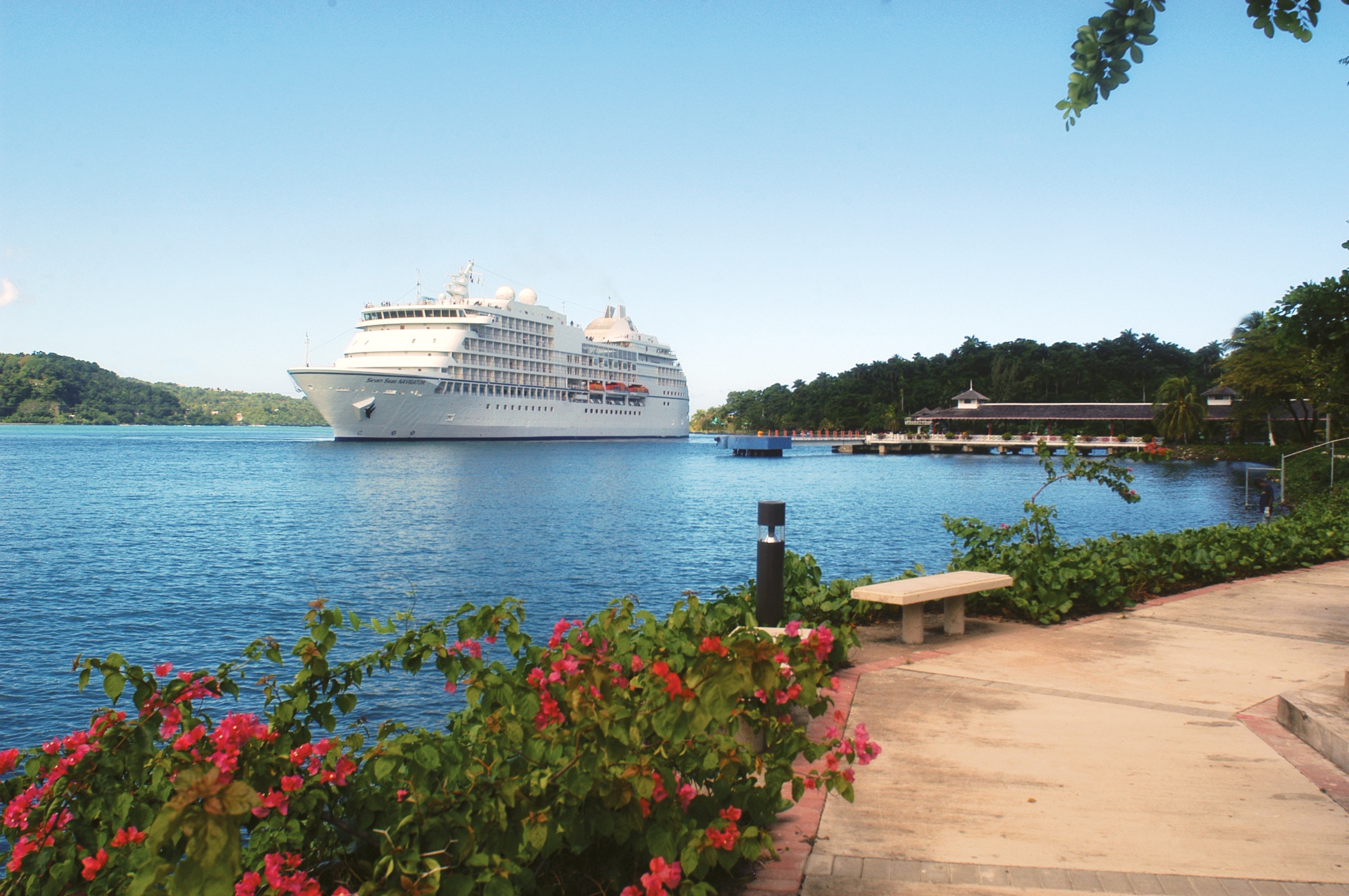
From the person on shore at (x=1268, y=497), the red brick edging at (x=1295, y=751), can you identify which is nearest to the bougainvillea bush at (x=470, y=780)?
the red brick edging at (x=1295, y=751)

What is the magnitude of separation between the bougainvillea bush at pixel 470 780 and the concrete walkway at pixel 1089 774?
65 centimetres

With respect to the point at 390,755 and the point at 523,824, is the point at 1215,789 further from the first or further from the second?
the point at 390,755

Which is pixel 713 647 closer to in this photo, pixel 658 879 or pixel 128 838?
pixel 658 879

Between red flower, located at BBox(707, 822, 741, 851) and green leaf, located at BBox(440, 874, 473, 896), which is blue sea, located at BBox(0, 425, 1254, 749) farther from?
red flower, located at BBox(707, 822, 741, 851)

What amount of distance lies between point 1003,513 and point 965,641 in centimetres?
2517

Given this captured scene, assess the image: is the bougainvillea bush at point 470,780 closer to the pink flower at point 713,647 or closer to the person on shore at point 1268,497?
the pink flower at point 713,647

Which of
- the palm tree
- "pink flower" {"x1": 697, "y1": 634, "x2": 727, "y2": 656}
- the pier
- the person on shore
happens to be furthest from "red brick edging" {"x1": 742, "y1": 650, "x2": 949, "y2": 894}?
the pier

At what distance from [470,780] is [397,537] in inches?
830

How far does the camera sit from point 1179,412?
2574 inches

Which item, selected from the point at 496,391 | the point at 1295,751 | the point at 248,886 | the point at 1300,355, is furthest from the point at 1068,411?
the point at 248,886

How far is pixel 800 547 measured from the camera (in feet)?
69.6

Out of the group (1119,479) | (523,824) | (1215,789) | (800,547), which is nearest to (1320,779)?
(1215,789)

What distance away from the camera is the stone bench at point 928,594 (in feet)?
21.1

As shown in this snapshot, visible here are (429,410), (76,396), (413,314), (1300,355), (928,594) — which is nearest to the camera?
(928,594)
